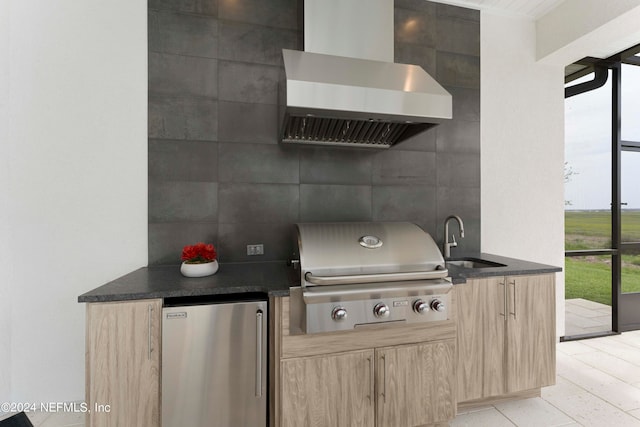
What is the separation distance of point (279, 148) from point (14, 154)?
5.56ft

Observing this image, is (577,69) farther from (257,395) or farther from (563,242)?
(257,395)

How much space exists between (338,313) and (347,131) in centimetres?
127

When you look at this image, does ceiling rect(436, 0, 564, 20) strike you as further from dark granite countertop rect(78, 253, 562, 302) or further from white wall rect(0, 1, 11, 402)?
→ white wall rect(0, 1, 11, 402)

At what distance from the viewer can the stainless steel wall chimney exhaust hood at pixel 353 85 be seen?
1.64 meters

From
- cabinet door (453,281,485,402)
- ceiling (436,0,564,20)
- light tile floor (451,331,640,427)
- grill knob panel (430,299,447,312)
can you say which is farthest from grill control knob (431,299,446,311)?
ceiling (436,0,564,20)

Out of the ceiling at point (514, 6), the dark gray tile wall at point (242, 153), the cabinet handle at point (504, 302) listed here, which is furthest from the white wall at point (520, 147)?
the cabinet handle at point (504, 302)

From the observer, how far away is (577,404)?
6.53 feet

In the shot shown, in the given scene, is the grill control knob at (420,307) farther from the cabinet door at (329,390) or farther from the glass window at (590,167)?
the glass window at (590,167)

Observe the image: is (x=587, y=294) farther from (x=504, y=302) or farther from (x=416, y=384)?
(x=416, y=384)

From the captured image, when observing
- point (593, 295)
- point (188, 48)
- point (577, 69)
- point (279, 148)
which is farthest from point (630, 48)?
point (188, 48)

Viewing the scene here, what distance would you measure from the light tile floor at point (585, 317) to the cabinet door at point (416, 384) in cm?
226

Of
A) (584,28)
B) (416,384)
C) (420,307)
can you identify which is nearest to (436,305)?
(420,307)

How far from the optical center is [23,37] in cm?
195

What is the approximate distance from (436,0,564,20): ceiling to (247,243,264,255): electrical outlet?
8.45ft
